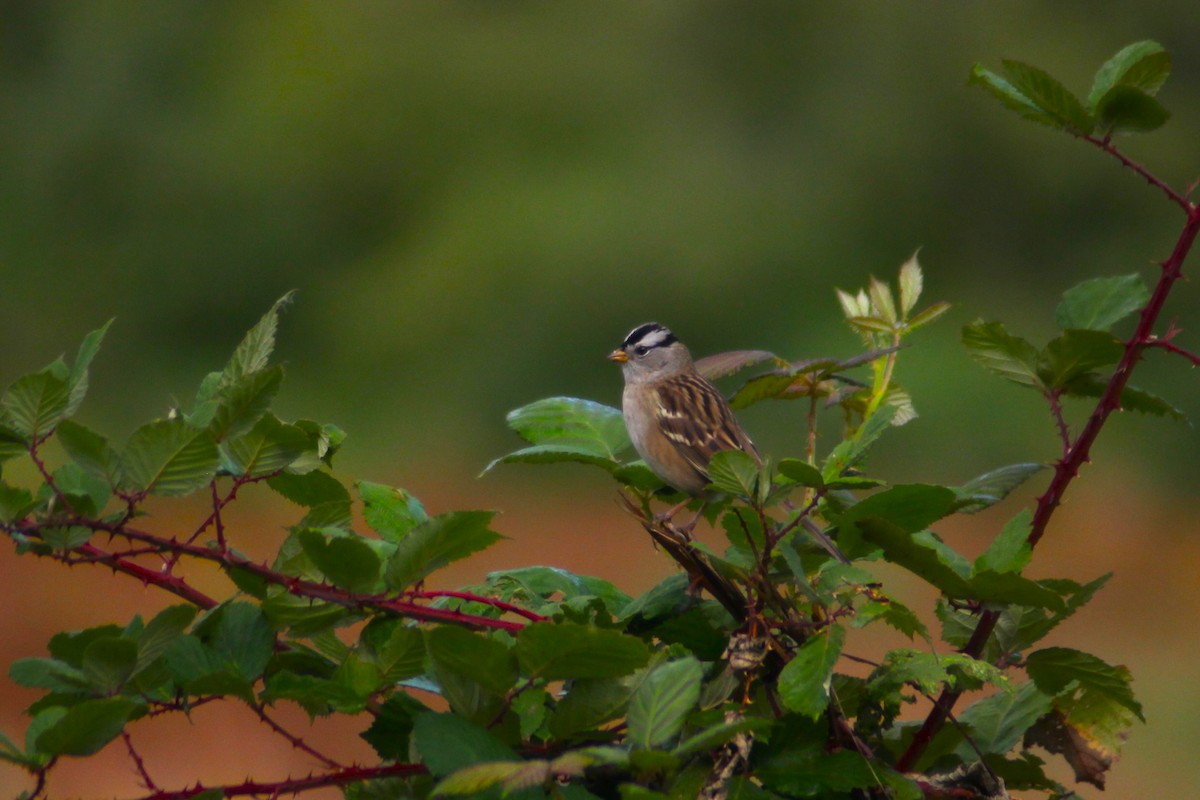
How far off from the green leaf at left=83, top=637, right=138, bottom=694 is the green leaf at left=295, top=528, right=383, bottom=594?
0.52ft

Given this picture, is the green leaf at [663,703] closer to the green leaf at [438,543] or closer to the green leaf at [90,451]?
the green leaf at [438,543]

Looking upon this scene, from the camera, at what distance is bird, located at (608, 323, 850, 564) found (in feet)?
10.5

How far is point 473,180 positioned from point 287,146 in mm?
1664

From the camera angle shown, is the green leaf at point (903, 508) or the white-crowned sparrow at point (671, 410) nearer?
the green leaf at point (903, 508)

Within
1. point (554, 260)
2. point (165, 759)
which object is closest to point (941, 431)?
point (554, 260)

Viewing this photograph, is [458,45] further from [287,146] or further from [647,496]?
[647,496]

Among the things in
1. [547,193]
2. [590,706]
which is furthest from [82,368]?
[547,193]

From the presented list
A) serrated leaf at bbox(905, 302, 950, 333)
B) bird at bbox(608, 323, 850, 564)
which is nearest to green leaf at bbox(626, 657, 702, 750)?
serrated leaf at bbox(905, 302, 950, 333)

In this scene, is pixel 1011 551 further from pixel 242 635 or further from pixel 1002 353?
pixel 242 635

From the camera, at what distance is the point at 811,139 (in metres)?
11.3

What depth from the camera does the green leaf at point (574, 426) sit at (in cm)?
156

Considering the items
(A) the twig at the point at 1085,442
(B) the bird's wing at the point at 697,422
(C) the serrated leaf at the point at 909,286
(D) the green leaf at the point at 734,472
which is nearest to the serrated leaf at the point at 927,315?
(C) the serrated leaf at the point at 909,286

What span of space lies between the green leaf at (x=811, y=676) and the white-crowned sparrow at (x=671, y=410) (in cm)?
165

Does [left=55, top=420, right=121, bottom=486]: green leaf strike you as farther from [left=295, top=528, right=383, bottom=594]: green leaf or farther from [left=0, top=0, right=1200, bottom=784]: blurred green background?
[left=0, top=0, right=1200, bottom=784]: blurred green background
